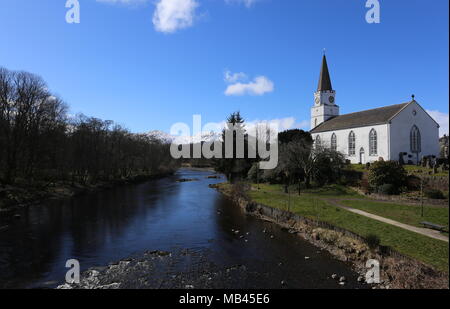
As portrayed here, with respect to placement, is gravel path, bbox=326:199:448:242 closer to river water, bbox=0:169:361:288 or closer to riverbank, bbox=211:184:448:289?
riverbank, bbox=211:184:448:289

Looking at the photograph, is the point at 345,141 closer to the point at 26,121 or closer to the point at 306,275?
the point at 306,275

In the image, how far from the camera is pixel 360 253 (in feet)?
47.6

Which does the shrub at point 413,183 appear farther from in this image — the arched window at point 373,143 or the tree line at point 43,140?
the tree line at point 43,140

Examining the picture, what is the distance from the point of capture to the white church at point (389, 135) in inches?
1644

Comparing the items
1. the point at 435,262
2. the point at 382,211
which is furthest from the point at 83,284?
the point at 382,211

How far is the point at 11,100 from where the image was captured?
112 feet

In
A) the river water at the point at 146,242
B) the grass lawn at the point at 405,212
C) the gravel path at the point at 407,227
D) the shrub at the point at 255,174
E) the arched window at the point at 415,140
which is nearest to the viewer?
the river water at the point at 146,242

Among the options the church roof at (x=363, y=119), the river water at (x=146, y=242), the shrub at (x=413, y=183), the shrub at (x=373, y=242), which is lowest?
the river water at (x=146, y=242)

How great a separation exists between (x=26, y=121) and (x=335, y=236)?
36.2 metres

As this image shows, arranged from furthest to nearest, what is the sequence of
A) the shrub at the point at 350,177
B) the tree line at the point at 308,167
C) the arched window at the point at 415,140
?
the arched window at the point at 415,140
the tree line at the point at 308,167
the shrub at the point at 350,177

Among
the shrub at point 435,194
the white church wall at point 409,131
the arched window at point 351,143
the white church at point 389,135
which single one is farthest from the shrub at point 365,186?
the arched window at point 351,143

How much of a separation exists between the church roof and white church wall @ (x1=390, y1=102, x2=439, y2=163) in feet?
3.92

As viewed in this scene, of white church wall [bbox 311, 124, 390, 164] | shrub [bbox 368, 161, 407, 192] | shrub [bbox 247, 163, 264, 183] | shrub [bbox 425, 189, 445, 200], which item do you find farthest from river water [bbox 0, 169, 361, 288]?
white church wall [bbox 311, 124, 390, 164]
